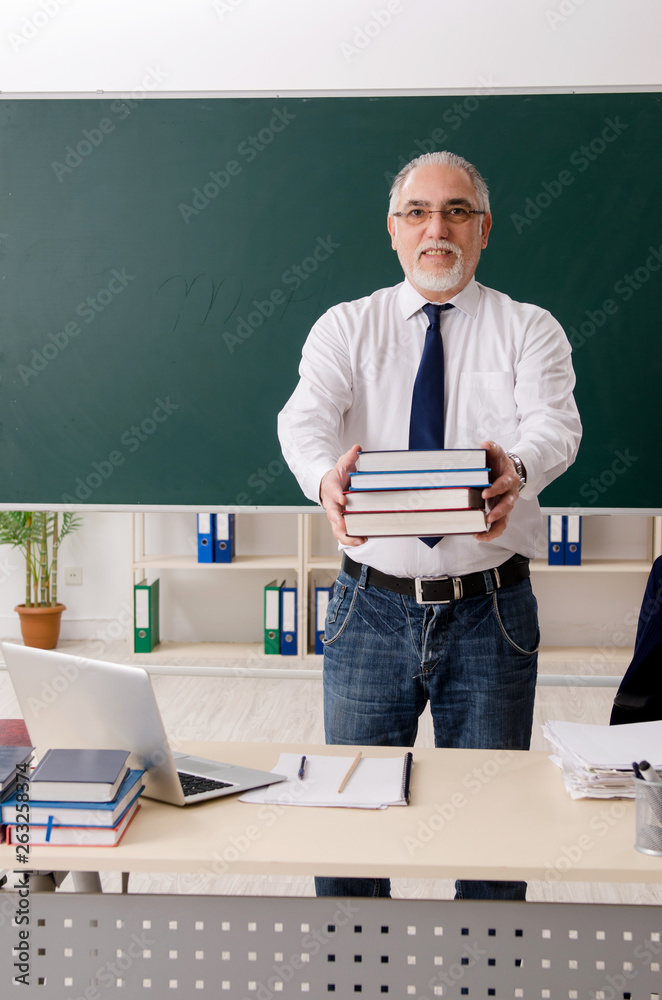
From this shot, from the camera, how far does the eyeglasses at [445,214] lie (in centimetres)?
181

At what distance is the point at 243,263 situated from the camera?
2693mm

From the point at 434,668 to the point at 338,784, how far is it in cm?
40

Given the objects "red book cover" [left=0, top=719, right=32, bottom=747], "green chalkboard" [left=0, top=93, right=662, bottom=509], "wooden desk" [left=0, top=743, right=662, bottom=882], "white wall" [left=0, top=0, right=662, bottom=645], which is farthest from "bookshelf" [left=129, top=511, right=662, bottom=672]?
"wooden desk" [left=0, top=743, right=662, bottom=882]

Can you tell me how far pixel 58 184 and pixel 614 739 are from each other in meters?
2.33

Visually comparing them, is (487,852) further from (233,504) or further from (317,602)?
(317,602)

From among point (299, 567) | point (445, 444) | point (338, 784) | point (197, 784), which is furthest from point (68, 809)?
point (299, 567)

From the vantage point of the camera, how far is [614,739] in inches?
56.3

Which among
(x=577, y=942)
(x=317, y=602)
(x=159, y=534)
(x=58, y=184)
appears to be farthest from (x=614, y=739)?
(x=159, y=534)

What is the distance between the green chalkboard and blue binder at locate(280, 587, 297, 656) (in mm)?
1893

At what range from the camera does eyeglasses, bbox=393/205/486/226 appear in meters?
1.81

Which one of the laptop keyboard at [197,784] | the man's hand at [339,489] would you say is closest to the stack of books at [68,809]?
the laptop keyboard at [197,784]

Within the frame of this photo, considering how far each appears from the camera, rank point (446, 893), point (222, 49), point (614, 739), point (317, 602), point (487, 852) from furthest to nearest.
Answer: point (317, 602) → point (222, 49) → point (446, 893) → point (614, 739) → point (487, 852)

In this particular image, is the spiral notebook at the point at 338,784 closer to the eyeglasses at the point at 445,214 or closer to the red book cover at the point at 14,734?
the red book cover at the point at 14,734

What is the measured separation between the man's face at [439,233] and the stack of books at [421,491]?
2.02 feet
